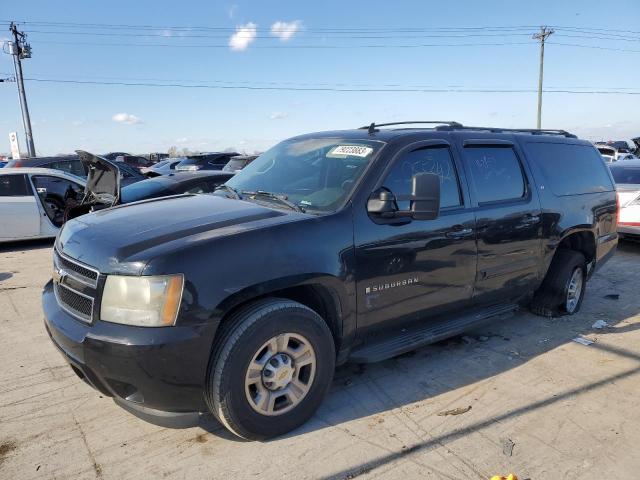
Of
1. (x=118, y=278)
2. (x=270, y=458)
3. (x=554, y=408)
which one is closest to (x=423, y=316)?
(x=554, y=408)

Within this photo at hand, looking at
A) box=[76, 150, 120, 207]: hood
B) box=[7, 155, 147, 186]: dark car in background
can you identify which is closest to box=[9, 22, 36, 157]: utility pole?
box=[7, 155, 147, 186]: dark car in background

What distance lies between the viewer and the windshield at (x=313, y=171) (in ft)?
11.1

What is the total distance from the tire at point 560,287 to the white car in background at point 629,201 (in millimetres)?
3670

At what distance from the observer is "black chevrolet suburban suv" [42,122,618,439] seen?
2.57 metres

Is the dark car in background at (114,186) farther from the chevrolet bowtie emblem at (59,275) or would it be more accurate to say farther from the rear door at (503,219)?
the rear door at (503,219)

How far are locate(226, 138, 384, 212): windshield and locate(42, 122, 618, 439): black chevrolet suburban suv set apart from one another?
0.05 feet

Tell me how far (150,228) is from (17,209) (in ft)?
22.2

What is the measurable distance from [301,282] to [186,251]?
0.70 metres

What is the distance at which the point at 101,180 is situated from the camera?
602cm

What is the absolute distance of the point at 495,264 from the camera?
13.4ft

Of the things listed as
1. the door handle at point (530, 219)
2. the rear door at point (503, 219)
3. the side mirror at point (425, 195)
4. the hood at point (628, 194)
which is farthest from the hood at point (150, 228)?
the hood at point (628, 194)

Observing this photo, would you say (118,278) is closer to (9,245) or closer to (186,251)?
(186,251)

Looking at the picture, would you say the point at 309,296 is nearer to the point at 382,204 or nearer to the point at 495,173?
the point at 382,204

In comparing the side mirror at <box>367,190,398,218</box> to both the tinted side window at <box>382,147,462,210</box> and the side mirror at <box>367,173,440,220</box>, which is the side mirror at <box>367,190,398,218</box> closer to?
the side mirror at <box>367,173,440,220</box>
